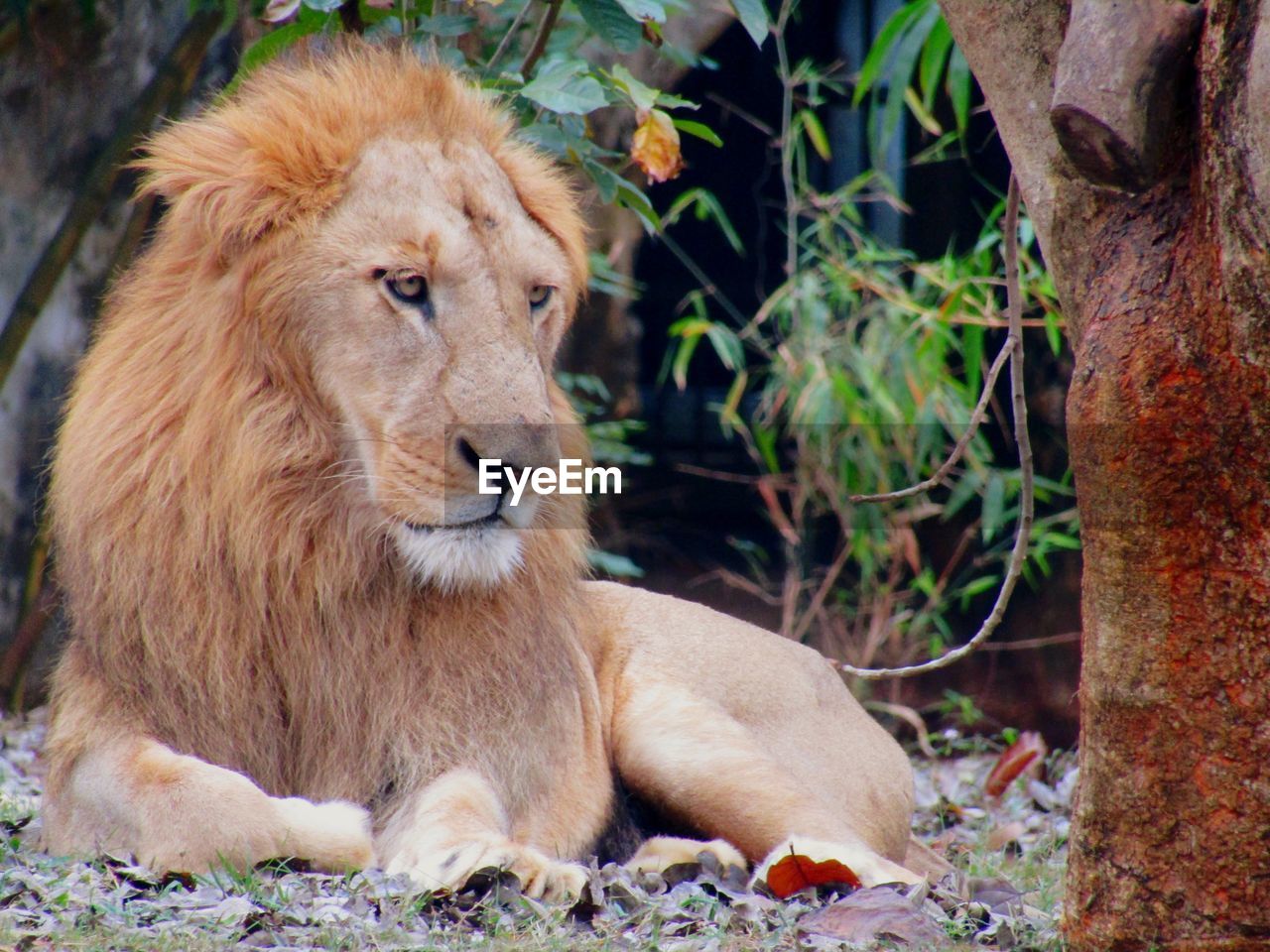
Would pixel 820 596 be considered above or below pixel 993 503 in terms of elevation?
below

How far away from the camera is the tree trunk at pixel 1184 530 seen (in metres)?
1.74

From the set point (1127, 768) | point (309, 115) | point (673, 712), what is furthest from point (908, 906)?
point (309, 115)

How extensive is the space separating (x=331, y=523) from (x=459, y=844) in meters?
0.58

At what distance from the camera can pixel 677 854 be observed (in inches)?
110

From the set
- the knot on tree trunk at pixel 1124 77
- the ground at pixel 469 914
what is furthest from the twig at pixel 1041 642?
the knot on tree trunk at pixel 1124 77

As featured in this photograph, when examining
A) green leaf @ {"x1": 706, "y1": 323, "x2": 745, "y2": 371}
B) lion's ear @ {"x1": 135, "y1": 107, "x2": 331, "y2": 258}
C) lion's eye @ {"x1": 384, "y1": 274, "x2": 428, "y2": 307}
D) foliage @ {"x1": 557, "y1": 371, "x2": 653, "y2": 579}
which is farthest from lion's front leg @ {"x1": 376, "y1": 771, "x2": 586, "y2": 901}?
green leaf @ {"x1": 706, "y1": 323, "x2": 745, "y2": 371}

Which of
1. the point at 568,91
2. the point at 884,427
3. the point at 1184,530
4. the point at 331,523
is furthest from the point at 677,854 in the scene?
the point at 884,427

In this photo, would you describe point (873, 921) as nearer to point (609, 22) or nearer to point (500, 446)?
point (500, 446)

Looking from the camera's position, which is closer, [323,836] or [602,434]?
[323,836]

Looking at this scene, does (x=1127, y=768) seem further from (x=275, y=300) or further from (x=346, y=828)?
(x=275, y=300)

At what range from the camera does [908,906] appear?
230 cm

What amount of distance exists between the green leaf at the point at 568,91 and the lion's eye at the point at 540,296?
572mm

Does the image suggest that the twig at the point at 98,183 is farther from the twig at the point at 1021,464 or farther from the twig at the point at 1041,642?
the twig at the point at 1041,642

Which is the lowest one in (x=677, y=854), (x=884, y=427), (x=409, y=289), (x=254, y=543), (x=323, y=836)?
(x=677, y=854)
